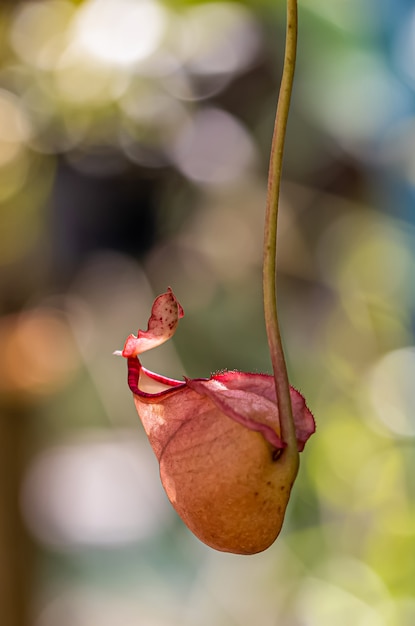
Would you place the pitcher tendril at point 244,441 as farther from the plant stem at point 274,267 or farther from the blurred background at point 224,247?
the blurred background at point 224,247

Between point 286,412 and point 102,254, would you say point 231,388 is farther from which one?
point 102,254

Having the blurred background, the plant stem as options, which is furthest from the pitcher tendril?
the blurred background

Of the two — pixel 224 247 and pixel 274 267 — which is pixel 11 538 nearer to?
pixel 224 247

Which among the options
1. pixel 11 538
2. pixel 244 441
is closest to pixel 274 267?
pixel 244 441

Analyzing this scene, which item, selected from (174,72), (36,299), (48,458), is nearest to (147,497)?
(48,458)

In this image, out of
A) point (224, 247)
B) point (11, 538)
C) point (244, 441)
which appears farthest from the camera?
point (224, 247)

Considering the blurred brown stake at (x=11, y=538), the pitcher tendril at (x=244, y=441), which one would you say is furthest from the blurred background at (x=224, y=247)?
the pitcher tendril at (x=244, y=441)
